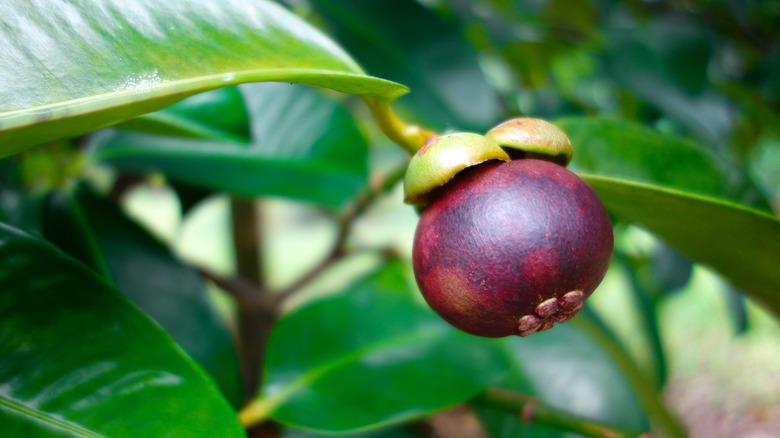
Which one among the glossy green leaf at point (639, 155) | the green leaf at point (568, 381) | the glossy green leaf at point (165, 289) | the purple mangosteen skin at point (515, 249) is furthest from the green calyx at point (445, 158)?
the green leaf at point (568, 381)

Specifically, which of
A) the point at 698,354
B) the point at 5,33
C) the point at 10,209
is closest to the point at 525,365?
the point at 10,209

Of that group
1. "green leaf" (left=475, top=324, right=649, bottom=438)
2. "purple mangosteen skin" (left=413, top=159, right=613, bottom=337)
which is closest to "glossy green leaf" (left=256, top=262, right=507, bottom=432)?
"green leaf" (left=475, top=324, right=649, bottom=438)

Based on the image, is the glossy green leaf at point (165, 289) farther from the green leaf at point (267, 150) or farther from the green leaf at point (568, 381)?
the green leaf at point (568, 381)

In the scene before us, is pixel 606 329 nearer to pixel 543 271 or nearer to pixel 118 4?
pixel 543 271

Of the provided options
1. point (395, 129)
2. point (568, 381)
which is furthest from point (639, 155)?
point (568, 381)

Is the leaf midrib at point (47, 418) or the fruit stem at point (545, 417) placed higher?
the leaf midrib at point (47, 418)

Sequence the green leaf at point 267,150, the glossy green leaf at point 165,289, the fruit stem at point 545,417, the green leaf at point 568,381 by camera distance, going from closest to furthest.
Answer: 1. the fruit stem at point 545,417
2. the glossy green leaf at point 165,289
3. the green leaf at point 267,150
4. the green leaf at point 568,381

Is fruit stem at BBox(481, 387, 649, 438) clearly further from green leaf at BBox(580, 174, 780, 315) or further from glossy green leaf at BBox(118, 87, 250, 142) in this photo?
glossy green leaf at BBox(118, 87, 250, 142)
